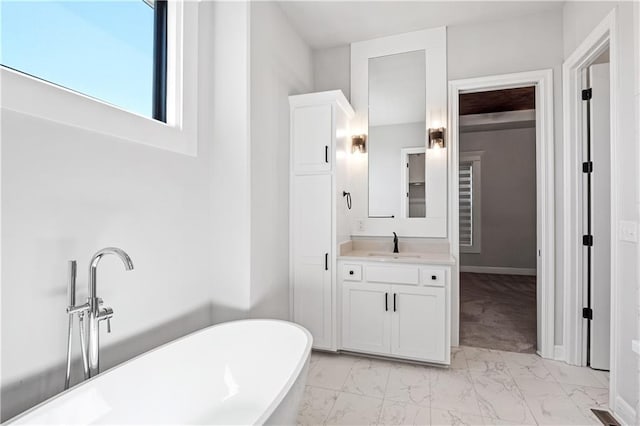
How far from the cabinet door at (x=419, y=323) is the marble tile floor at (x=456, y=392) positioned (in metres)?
0.14

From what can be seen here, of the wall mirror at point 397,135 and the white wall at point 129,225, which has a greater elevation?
the wall mirror at point 397,135

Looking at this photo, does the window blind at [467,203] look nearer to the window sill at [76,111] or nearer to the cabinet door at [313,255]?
the cabinet door at [313,255]

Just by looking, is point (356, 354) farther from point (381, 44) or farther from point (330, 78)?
point (381, 44)

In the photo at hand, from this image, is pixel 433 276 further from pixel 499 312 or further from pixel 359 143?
pixel 499 312

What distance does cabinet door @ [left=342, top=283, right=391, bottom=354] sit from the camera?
2.54m

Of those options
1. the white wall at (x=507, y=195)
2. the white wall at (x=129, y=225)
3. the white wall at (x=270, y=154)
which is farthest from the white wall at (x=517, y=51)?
the white wall at (x=507, y=195)

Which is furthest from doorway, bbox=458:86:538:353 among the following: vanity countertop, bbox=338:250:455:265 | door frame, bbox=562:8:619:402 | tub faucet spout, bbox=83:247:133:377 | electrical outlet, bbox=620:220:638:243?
tub faucet spout, bbox=83:247:133:377

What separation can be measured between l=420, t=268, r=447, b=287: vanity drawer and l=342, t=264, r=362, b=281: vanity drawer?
0.50 metres

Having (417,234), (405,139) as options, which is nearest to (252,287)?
(417,234)

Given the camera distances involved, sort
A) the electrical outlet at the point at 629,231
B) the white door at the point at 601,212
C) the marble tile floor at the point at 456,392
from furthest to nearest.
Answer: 1. the white door at the point at 601,212
2. the marble tile floor at the point at 456,392
3. the electrical outlet at the point at 629,231

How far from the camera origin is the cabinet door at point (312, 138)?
2672mm

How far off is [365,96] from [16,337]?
3.07 metres

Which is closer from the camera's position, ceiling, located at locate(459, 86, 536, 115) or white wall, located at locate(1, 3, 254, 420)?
white wall, located at locate(1, 3, 254, 420)

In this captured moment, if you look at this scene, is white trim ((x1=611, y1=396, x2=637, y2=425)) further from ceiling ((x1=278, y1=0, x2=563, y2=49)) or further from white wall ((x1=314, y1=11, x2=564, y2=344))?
ceiling ((x1=278, y1=0, x2=563, y2=49))
